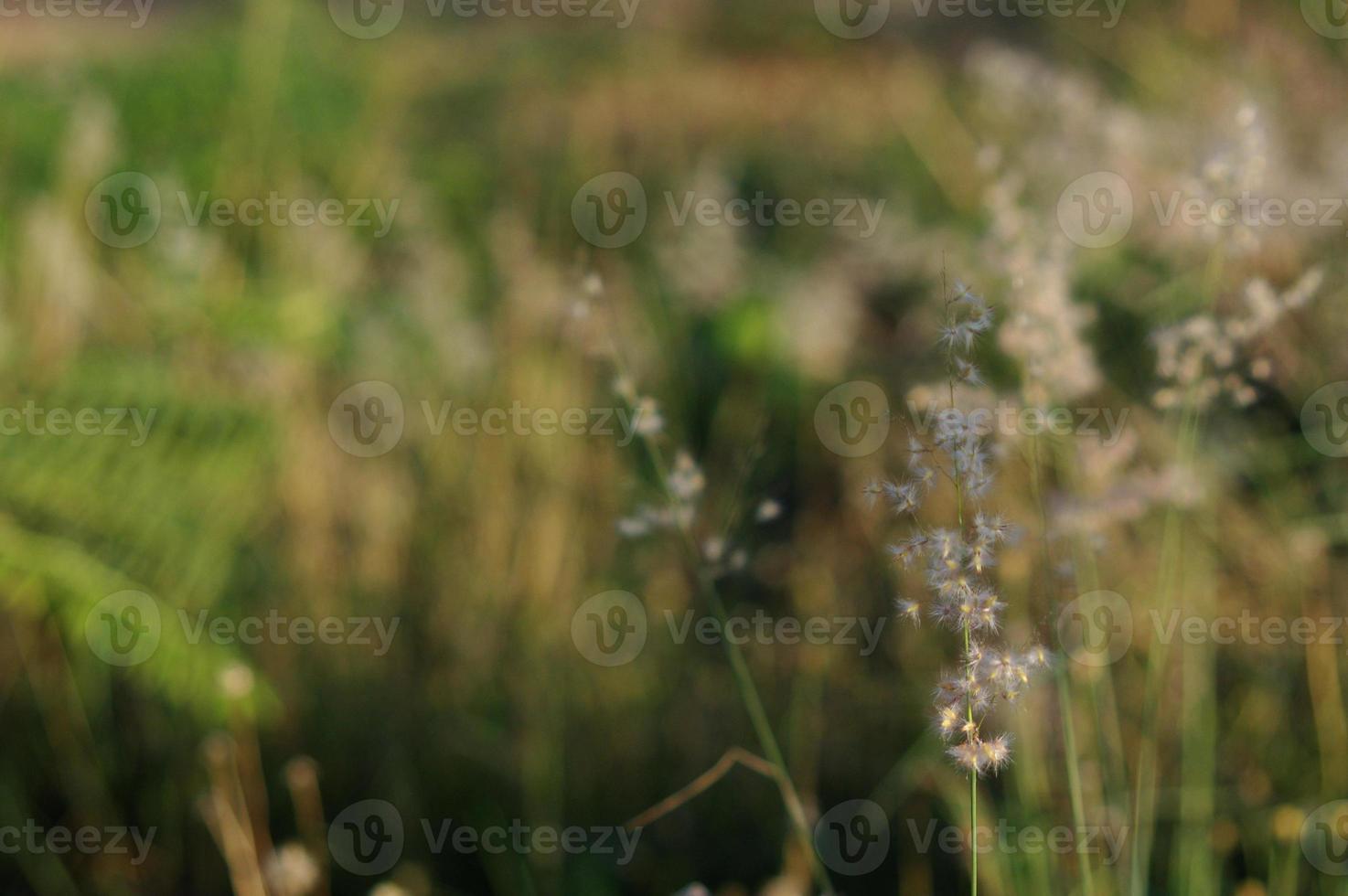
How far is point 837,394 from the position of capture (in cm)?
276

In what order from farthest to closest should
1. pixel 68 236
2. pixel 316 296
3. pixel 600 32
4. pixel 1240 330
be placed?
pixel 600 32 → pixel 316 296 → pixel 68 236 → pixel 1240 330

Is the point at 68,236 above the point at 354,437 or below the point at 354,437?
above

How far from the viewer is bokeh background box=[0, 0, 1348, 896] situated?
1.38 metres

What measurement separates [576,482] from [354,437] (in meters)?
0.50

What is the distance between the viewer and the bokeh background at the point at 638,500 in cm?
138

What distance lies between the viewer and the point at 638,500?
2.45m

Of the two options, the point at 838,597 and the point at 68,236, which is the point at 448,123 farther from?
the point at 838,597

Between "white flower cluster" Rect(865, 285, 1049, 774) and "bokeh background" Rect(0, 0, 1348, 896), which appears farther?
"bokeh background" Rect(0, 0, 1348, 896)

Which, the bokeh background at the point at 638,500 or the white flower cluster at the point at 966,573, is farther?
the bokeh background at the point at 638,500

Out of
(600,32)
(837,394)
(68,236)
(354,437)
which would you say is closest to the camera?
(68,236)

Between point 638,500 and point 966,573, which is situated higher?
point 966,573

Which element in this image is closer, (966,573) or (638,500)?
(966,573)

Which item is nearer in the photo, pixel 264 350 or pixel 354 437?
pixel 264 350

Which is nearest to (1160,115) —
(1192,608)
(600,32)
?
(1192,608)
